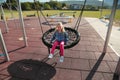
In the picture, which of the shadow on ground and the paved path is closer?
the shadow on ground

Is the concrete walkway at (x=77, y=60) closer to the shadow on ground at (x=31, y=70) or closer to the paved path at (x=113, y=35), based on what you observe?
the shadow on ground at (x=31, y=70)

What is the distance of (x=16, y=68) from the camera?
11.1ft

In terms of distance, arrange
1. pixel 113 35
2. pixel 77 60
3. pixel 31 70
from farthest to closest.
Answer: pixel 113 35 → pixel 77 60 → pixel 31 70

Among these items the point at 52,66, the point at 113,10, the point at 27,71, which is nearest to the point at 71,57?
the point at 52,66

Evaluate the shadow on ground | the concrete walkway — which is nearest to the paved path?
the concrete walkway

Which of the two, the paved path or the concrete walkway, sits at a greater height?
the concrete walkway

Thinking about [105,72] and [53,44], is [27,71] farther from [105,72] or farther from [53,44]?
[105,72]

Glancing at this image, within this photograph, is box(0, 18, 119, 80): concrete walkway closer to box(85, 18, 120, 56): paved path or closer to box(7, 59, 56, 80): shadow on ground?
box(7, 59, 56, 80): shadow on ground

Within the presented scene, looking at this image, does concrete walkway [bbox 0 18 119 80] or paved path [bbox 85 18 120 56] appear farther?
paved path [bbox 85 18 120 56]

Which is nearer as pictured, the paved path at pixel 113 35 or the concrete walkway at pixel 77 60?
the concrete walkway at pixel 77 60

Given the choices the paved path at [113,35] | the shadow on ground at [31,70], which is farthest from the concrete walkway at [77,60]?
the paved path at [113,35]

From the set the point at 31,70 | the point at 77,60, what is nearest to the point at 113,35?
the point at 77,60

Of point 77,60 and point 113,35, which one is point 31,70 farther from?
point 113,35

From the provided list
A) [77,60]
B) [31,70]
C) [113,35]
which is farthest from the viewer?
[113,35]
